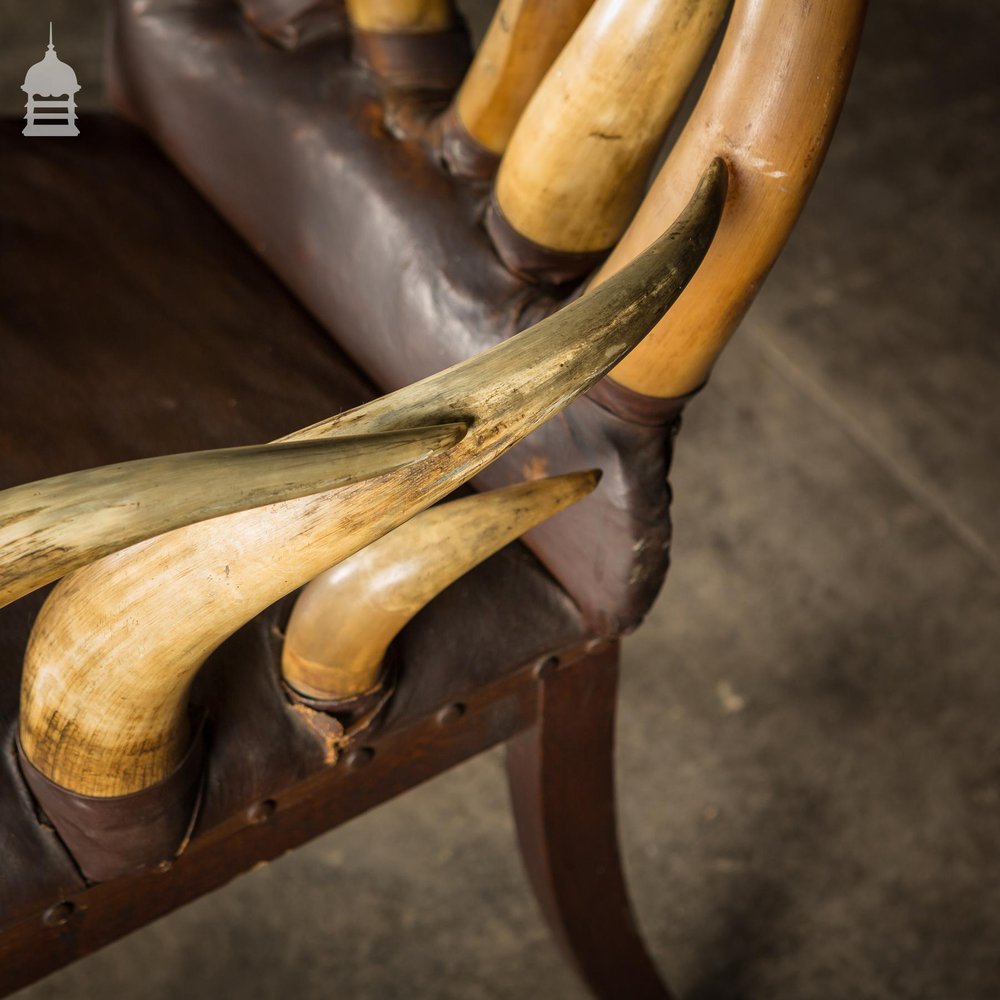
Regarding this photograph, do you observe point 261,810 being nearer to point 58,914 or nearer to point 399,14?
point 58,914

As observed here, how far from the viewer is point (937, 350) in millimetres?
1748

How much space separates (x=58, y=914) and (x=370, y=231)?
44 centimetres

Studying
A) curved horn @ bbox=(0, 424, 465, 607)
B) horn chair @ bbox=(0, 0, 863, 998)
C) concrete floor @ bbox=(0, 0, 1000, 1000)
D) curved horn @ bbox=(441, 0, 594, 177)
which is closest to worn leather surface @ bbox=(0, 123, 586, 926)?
horn chair @ bbox=(0, 0, 863, 998)

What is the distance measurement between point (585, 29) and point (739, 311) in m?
0.16

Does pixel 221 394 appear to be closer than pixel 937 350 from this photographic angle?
Yes

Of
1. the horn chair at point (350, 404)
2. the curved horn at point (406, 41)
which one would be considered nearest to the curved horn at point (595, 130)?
the horn chair at point (350, 404)

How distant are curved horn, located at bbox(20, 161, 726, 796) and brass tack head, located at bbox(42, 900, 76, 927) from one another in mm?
100

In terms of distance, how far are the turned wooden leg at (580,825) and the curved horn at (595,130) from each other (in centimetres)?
27

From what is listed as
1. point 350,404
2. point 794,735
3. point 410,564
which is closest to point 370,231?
point 350,404

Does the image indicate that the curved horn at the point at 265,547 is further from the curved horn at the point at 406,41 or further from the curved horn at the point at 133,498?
the curved horn at the point at 406,41

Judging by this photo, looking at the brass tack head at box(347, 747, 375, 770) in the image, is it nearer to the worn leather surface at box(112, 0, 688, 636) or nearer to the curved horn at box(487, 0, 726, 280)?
the worn leather surface at box(112, 0, 688, 636)

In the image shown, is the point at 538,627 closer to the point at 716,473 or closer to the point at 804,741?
the point at 804,741

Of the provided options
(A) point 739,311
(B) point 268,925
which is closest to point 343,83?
(A) point 739,311

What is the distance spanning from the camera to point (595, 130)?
67 centimetres
